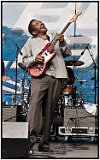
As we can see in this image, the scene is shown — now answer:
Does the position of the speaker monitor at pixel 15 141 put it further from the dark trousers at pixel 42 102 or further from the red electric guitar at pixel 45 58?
the red electric guitar at pixel 45 58

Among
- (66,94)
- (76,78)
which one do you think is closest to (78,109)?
(66,94)

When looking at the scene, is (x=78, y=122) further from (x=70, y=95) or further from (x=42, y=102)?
(x=42, y=102)

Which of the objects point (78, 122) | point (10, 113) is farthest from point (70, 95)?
point (10, 113)

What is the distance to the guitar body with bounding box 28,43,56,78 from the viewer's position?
2707 mm

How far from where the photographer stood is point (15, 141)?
93.3 inches

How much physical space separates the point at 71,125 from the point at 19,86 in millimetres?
1302

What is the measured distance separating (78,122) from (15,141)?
1525mm

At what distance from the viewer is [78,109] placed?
3.88 metres

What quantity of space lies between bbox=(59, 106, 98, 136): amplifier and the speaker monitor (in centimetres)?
140

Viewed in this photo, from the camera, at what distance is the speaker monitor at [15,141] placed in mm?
2363

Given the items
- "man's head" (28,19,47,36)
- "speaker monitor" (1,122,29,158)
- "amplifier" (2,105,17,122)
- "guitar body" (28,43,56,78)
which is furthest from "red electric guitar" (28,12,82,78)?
"amplifier" (2,105,17,122)

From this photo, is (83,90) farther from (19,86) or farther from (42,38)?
(42,38)

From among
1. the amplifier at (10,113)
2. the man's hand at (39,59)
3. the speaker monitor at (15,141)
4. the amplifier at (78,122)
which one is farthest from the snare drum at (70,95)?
the speaker monitor at (15,141)

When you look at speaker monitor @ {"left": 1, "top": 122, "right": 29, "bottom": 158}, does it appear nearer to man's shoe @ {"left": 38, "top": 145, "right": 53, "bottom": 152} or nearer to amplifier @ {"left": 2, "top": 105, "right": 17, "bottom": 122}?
man's shoe @ {"left": 38, "top": 145, "right": 53, "bottom": 152}
